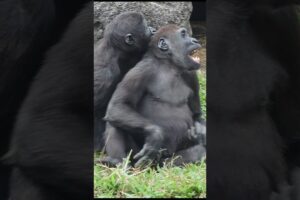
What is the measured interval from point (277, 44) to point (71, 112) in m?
0.57

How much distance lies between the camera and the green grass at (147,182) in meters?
1.65

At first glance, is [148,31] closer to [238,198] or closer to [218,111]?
[218,111]

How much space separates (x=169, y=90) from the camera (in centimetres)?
172

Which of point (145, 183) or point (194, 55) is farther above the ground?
point (194, 55)

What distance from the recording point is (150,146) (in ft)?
5.52

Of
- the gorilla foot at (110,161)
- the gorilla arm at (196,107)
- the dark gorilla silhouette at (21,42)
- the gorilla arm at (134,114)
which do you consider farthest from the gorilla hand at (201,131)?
the dark gorilla silhouette at (21,42)

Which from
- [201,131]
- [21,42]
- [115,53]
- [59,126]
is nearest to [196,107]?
[201,131]

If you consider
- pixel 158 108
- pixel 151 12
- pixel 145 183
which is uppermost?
pixel 151 12

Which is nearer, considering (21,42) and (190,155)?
(21,42)

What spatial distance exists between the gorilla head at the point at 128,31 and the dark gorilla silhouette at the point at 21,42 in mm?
152

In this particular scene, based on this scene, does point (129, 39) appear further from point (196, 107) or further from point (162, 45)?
point (196, 107)

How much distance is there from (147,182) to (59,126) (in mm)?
290

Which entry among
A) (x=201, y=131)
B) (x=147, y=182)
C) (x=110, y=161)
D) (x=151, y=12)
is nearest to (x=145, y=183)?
(x=147, y=182)

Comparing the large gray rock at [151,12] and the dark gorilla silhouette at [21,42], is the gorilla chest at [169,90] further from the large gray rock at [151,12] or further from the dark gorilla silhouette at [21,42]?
the dark gorilla silhouette at [21,42]
